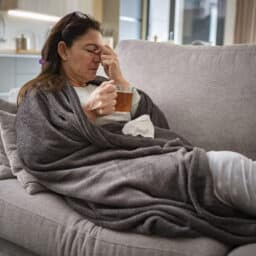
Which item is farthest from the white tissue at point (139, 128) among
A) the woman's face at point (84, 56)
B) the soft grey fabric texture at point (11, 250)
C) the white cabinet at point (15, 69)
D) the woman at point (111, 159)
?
the white cabinet at point (15, 69)

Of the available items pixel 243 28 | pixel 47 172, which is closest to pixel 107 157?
pixel 47 172

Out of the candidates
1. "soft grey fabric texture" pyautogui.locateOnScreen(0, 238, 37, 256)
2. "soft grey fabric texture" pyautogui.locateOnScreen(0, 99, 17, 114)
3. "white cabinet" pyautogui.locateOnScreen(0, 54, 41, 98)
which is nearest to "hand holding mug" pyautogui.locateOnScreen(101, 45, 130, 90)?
"soft grey fabric texture" pyautogui.locateOnScreen(0, 99, 17, 114)

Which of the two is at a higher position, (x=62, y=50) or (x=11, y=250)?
(x=62, y=50)

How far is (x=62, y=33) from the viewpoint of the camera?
61.4 inches

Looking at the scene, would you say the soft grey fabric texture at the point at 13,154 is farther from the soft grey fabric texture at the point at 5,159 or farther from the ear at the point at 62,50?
the ear at the point at 62,50

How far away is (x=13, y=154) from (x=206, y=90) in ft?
2.50

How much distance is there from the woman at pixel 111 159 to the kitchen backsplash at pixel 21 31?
231 cm

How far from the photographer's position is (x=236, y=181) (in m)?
1.05

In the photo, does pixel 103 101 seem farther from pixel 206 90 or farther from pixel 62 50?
pixel 206 90

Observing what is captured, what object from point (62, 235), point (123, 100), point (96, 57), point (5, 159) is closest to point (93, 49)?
point (96, 57)

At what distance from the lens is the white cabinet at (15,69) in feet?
11.8

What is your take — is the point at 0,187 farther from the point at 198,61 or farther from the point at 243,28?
the point at 243,28

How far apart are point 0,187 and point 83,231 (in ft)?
1.35

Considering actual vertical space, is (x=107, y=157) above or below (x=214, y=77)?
below
